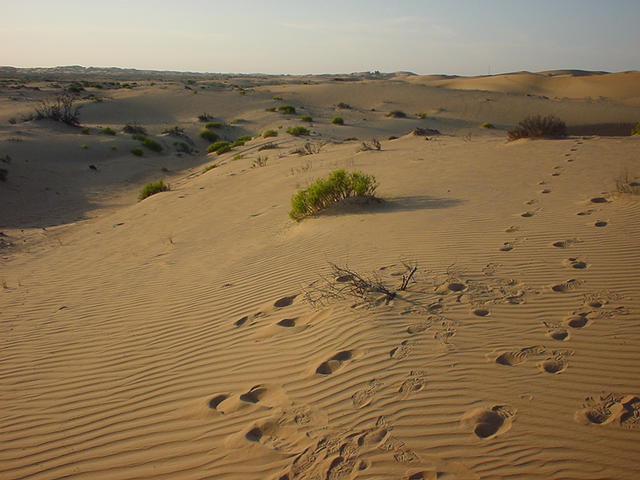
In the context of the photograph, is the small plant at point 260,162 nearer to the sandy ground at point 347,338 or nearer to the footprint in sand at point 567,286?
the sandy ground at point 347,338

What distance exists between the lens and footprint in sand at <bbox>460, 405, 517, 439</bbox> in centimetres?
264

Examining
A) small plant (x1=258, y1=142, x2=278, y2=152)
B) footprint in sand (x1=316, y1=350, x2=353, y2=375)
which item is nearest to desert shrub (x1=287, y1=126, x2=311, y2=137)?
small plant (x1=258, y1=142, x2=278, y2=152)

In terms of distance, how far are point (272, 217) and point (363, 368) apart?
5.80 meters

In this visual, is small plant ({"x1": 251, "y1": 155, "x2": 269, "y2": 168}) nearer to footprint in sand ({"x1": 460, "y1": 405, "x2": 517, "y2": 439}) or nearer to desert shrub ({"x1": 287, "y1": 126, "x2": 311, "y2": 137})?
desert shrub ({"x1": 287, "y1": 126, "x2": 311, "y2": 137})

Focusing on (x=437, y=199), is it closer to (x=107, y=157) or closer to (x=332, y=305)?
(x=332, y=305)

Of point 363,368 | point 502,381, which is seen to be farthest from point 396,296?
point 502,381

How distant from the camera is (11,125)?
2183 cm

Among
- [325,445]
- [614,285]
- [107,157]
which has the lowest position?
[325,445]

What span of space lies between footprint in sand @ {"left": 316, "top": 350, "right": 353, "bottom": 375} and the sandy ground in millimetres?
14

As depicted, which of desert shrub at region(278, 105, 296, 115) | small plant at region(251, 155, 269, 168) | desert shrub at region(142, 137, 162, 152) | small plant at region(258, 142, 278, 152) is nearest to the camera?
small plant at region(251, 155, 269, 168)

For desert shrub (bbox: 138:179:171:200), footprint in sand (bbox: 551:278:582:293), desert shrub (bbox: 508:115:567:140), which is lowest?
footprint in sand (bbox: 551:278:582:293)

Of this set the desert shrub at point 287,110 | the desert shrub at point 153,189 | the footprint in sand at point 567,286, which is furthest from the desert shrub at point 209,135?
the footprint in sand at point 567,286

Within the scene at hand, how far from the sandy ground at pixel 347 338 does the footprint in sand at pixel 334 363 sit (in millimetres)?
14

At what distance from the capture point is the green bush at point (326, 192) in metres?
8.08
